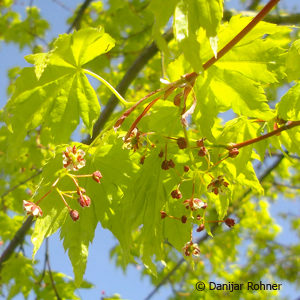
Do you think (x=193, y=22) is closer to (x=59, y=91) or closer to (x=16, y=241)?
(x=59, y=91)

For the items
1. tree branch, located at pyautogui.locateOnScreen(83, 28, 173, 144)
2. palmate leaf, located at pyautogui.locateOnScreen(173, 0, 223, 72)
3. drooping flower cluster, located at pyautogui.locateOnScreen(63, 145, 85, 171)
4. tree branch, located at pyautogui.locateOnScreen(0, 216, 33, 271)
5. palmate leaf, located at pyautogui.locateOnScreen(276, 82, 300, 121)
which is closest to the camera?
palmate leaf, located at pyautogui.locateOnScreen(173, 0, 223, 72)

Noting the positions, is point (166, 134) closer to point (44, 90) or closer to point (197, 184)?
point (197, 184)

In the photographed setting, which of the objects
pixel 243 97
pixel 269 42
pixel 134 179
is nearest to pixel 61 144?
pixel 134 179

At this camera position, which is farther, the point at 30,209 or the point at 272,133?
the point at 272,133

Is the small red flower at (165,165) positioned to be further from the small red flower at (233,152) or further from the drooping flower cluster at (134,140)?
the small red flower at (233,152)

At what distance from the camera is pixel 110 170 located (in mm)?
1160

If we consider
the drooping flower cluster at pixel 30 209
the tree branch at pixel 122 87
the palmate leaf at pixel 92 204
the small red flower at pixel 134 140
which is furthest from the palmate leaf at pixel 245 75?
the tree branch at pixel 122 87

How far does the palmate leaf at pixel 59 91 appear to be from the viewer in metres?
1.07

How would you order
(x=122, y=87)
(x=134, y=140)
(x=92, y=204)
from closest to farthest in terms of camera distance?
(x=134, y=140) < (x=92, y=204) < (x=122, y=87)

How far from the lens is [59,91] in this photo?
3.99 feet

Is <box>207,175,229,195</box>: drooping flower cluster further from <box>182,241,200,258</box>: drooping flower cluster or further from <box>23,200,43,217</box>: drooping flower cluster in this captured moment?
<box>23,200,43,217</box>: drooping flower cluster

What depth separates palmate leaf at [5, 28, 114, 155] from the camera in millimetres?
1067

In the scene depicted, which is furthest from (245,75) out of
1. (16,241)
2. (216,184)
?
(16,241)

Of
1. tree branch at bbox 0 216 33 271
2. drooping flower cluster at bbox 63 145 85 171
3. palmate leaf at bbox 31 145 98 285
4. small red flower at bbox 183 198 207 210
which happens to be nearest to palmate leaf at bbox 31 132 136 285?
palmate leaf at bbox 31 145 98 285
